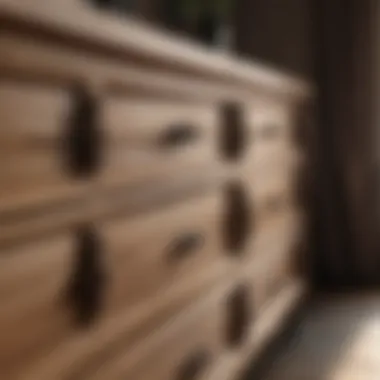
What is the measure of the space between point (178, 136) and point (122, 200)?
0.26 m

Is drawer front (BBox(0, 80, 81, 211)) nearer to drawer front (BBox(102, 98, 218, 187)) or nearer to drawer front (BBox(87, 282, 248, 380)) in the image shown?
drawer front (BBox(102, 98, 218, 187))

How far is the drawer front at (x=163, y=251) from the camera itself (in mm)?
1162

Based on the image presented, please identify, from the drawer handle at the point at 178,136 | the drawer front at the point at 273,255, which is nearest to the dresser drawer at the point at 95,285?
the drawer handle at the point at 178,136

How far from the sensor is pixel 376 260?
3.06m

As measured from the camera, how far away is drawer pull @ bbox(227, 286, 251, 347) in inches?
70.0

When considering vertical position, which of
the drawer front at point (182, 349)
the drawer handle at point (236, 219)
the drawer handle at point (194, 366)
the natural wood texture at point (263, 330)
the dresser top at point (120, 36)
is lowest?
the natural wood texture at point (263, 330)

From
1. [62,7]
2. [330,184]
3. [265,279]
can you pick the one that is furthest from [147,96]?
[330,184]

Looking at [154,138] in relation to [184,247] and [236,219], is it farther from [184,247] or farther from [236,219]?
[236,219]

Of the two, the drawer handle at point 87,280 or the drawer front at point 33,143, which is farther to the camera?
the drawer handle at point 87,280

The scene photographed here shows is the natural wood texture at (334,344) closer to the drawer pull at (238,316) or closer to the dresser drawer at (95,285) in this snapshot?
the drawer pull at (238,316)

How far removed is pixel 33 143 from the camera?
3.01 feet

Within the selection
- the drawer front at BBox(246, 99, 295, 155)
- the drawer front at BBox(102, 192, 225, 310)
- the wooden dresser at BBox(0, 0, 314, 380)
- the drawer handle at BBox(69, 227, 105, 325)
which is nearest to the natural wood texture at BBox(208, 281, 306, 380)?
the wooden dresser at BBox(0, 0, 314, 380)

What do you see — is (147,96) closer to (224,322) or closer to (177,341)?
(177,341)

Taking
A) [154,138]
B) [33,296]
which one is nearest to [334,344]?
[154,138]
